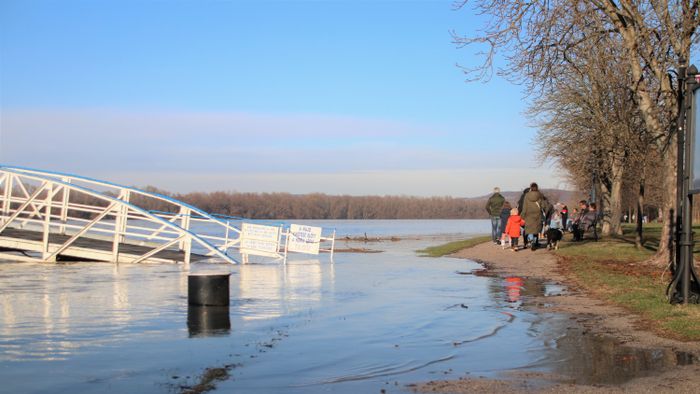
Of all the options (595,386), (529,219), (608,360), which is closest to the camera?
(595,386)

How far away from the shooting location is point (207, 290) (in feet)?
42.3

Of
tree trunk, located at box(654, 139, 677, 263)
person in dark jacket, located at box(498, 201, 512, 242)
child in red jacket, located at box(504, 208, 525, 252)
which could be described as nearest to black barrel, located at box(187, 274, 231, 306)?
tree trunk, located at box(654, 139, 677, 263)

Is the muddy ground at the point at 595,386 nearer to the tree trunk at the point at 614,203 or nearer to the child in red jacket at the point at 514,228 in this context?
the child in red jacket at the point at 514,228

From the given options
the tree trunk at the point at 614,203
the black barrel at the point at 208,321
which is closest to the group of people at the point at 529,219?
the tree trunk at the point at 614,203

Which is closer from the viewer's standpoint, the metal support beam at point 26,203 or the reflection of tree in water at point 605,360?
the reflection of tree in water at point 605,360

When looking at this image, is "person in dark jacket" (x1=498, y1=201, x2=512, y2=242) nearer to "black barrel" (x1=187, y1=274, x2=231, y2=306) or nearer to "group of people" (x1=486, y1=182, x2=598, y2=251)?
"group of people" (x1=486, y1=182, x2=598, y2=251)

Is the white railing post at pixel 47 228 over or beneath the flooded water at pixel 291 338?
over

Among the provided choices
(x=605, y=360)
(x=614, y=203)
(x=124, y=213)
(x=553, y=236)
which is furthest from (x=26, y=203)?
(x=614, y=203)

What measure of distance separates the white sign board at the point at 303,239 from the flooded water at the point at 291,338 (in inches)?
402

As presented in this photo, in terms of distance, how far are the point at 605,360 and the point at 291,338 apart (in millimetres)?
3883

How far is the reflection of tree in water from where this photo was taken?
24.8 feet

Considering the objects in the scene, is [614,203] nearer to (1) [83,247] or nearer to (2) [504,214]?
(2) [504,214]

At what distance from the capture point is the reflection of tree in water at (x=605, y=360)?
24.8 ft

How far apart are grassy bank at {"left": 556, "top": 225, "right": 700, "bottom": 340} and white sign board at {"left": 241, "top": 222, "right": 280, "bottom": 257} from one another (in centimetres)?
948
